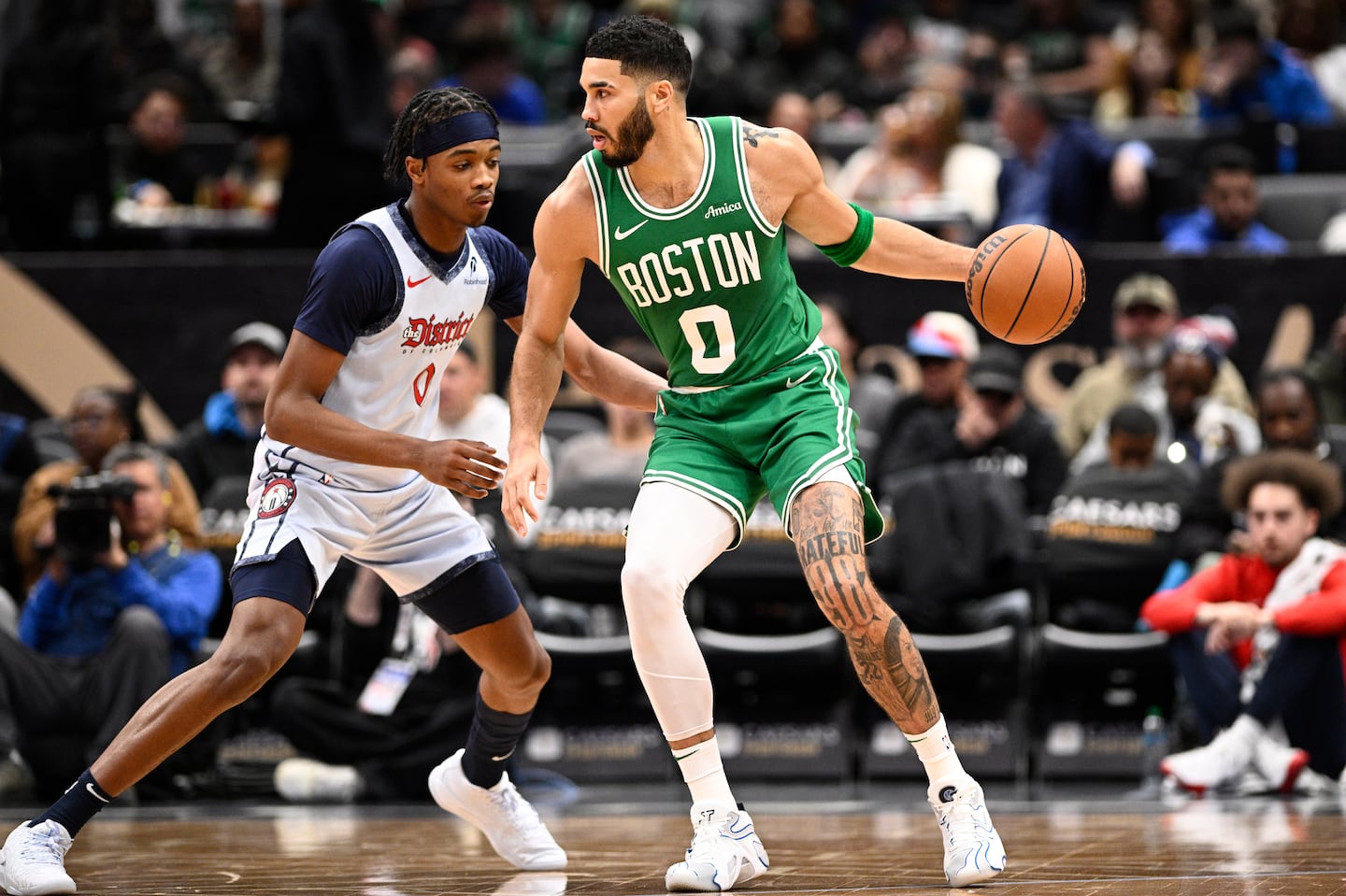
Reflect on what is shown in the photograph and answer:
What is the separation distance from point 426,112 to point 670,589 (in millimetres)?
1653

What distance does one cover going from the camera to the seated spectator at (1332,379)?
10.1 meters

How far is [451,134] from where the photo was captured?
5613 millimetres

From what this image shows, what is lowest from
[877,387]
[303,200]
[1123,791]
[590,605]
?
[1123,791]

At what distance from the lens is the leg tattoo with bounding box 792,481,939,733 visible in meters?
5.24

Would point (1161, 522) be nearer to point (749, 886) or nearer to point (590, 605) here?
point (590, 605)

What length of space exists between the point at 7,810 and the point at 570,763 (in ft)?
8.76

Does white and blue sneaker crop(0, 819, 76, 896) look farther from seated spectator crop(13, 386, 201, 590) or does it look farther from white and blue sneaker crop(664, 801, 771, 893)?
seated spectator crop(13, 386, 201, 590)

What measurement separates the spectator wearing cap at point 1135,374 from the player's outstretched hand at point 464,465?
543 cm

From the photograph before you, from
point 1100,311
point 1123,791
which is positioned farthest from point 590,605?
point 1100,311

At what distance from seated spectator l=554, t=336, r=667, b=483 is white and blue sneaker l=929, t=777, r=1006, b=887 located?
4.17 m

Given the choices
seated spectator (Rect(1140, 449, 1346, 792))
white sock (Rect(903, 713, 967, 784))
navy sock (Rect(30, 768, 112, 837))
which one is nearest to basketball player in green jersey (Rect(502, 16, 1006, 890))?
white sock (Rect(903, 713, 967, 784))

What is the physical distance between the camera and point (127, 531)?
8.98 metres

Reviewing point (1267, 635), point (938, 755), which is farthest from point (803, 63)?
point (938, 755)

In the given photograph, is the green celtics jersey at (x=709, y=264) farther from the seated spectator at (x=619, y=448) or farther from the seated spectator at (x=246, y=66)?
the seated spectator at (x=246, y=66)
